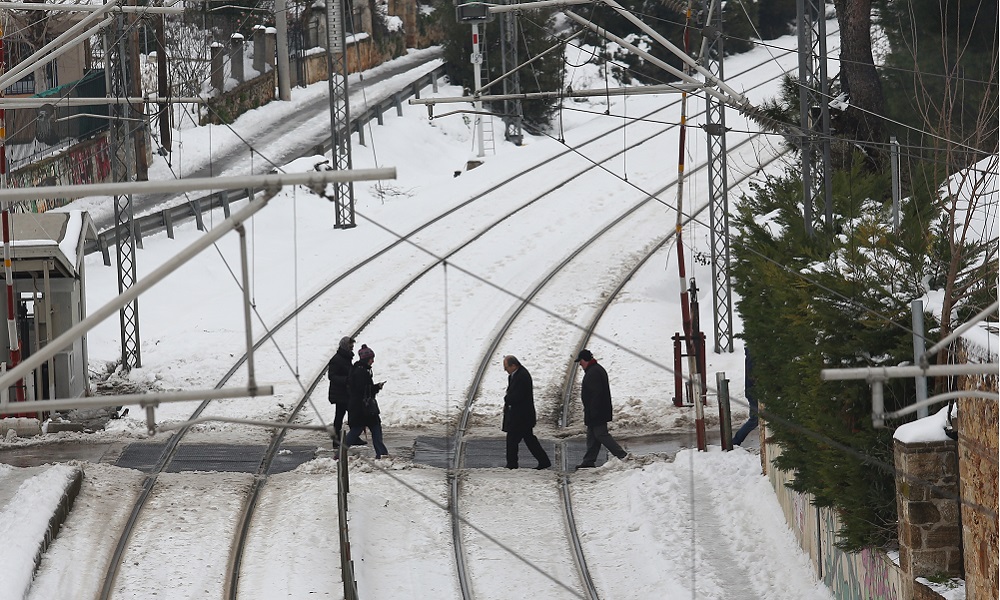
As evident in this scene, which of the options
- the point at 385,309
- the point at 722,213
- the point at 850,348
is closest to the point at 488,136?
the point at 385,309

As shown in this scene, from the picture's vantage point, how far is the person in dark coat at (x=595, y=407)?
15.6 m

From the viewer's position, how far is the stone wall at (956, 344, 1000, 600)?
8.34 meters

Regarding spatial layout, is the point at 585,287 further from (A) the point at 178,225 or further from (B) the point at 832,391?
(B) the point at 832,391

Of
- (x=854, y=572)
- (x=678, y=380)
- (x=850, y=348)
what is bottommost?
(x=678, y=380)

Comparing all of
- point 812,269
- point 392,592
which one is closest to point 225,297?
point 392,592

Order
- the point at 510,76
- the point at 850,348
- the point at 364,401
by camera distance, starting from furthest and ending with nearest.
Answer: the point at 510,76, the point at 364,401, the point at 850,348

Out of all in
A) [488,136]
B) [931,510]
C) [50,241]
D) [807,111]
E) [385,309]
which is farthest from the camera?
[488,136]

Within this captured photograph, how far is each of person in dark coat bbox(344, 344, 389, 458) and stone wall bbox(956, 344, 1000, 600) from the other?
8.23 meters

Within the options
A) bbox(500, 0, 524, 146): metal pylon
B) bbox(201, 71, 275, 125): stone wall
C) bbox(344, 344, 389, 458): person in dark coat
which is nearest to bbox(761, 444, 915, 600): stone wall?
bbox(344, 344, 389, 458): person in dark coat

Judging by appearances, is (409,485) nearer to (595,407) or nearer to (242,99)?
(595,407)

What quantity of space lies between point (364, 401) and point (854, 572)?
22.0ft

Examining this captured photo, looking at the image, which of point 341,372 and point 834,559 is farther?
point 341,372

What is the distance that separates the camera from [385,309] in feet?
78.8

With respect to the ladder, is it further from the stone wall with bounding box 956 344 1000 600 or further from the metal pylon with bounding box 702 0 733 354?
the stone wall with bounding box 956 344 1000 600
